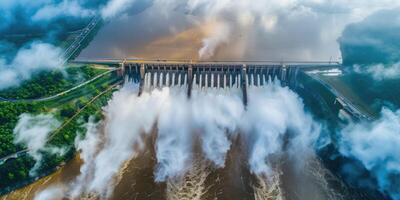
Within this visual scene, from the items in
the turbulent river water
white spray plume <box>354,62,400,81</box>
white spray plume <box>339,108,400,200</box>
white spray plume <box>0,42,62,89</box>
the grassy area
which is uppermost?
white spray plume <box>0,42,62,89</box>

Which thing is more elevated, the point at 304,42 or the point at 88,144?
the point at 304,42

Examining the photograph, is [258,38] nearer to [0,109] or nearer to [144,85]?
[144,85]

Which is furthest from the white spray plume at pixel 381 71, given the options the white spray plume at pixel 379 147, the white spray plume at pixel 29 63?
the white spray plume at pixel 29 63

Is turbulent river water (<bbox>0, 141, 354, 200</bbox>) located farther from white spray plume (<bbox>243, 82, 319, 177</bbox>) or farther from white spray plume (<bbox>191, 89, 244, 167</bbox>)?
white spray plume (<bbox>191, 89, 244, 167</bbox>)

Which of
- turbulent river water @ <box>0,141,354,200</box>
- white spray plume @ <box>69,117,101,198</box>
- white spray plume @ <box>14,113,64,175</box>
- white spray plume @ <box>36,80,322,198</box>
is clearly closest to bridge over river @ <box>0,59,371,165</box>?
white spray plume @ <box>36,80,322,198</box>

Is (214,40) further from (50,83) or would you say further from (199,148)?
(50,83)

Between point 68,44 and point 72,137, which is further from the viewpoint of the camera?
point 68,44

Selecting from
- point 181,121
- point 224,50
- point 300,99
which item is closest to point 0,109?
point 181,121
